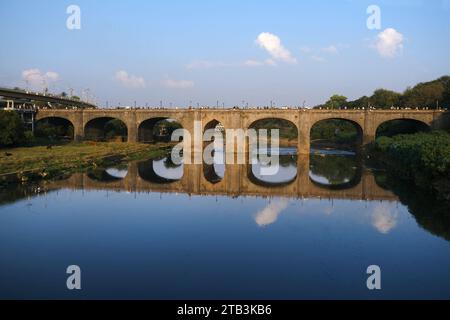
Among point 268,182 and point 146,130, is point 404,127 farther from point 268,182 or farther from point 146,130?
point 146,130

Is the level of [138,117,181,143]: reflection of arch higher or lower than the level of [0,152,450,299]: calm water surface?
higher

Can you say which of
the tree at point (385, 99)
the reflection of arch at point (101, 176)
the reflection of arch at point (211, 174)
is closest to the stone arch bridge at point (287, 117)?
the reflection of arch at point (211, 174)

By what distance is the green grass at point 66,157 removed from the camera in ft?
113

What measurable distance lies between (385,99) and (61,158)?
55.5m

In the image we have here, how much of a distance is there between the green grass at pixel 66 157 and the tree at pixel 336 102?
183 ft

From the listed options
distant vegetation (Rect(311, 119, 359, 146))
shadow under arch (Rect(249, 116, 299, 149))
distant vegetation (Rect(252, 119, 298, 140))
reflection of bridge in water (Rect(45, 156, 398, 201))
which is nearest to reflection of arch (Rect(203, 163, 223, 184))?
reflection of bridge in water (Rect(45, 156, 398, 201))

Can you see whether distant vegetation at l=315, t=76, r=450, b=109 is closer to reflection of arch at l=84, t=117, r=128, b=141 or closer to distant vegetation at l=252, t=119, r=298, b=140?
distant vegetation at l=252, t=119, r=298, b=140

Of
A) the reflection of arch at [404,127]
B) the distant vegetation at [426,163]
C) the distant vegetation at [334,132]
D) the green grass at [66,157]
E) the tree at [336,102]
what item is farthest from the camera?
the tree at [336,102]

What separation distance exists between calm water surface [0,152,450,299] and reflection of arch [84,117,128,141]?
35667mm

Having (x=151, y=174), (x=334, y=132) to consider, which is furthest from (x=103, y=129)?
(x=334, y=132)

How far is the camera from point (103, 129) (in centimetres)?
7050

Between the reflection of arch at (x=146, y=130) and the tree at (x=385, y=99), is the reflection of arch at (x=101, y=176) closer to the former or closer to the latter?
the reflection of arch at (x=146, y=130)

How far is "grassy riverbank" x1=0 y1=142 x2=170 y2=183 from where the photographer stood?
32.9m
